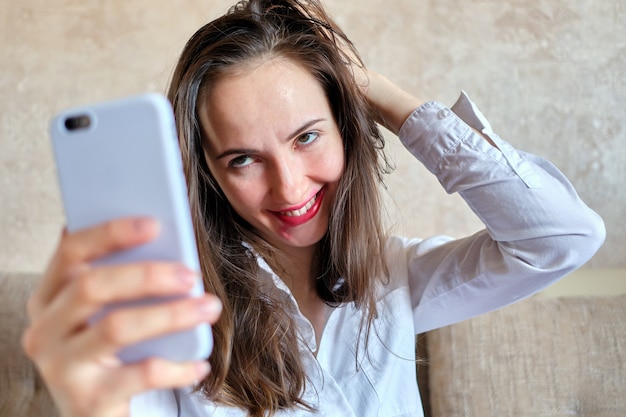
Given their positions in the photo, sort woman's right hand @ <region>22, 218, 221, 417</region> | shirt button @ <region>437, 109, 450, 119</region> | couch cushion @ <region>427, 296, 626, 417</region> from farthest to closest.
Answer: couch cushion @ <region>427, 296, 626, 417</region> → shirt button @ <region>437, 109, 450, 119</region> → woman's right hand @ <region>22, 218, 221, 417</region>

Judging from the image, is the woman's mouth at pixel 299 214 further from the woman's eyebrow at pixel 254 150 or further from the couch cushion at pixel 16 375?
the couch cushion at pixel 16 375

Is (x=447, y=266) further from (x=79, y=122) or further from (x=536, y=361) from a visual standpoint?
(x=79, y=122)

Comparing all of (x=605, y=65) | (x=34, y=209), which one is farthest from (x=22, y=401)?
(x=605, y=65)

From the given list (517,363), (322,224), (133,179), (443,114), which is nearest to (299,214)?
(322,224)

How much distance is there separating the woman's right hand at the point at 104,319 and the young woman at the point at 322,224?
26 centimetres

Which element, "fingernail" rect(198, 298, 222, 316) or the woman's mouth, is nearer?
"fingernail" rect(198, 298, 222, 316)

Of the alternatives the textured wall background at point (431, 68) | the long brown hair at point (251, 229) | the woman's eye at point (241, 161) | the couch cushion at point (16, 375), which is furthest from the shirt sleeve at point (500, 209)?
the couch cushion at point (16, 375)

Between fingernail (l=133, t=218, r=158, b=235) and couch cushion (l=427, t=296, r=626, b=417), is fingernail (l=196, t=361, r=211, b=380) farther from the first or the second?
couch cushion (l=427, t=296, r=626, b=417)

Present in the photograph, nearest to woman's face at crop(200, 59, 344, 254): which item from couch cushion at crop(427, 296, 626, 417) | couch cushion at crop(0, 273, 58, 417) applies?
couch cushion at crop(427, 296, 626, 417)

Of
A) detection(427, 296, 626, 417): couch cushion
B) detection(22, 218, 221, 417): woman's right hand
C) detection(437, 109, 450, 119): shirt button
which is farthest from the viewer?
detection(427, 296, 626, 417): couch cushion

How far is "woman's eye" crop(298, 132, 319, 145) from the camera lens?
828 millimetres

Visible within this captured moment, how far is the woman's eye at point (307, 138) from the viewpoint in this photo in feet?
A: 2.72

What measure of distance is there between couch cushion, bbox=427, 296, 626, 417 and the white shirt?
127 mm

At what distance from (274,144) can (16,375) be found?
0.71 metres
